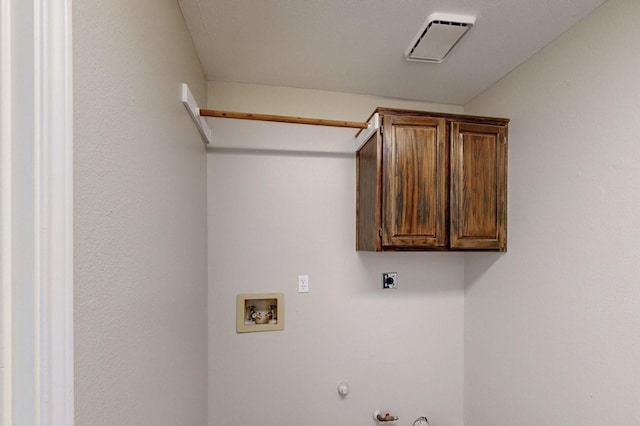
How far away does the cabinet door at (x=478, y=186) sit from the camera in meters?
1.69

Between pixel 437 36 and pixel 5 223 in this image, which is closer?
pixel 5 223

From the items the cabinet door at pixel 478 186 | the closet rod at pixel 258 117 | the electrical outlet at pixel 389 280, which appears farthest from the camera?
the electrical outlet at pixel 389 280

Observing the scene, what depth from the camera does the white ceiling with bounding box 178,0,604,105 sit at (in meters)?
1.30

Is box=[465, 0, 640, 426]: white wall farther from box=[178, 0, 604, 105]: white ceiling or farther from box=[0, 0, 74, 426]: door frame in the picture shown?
box=[0, 0, 74, 426]: door frame

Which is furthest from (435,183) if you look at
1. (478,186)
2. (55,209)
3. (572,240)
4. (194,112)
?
(55,209)

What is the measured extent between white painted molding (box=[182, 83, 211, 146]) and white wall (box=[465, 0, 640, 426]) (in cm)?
183

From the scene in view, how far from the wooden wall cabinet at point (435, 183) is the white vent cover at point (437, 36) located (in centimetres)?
31

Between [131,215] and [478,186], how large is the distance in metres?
1.74

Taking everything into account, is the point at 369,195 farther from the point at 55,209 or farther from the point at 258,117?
the point at 55,209

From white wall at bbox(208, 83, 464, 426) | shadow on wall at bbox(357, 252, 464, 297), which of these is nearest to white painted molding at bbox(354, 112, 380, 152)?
white wall at bbox(208, 83, 464, 426)

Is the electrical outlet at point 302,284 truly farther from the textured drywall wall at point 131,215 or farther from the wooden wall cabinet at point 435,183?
the textured drywall wall at point 131,215

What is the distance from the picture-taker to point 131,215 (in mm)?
789

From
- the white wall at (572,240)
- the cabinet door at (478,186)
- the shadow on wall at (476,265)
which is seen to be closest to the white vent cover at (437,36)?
the cabinet door at (478,186)

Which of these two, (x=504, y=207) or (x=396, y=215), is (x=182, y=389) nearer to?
(x=396, y=215)
